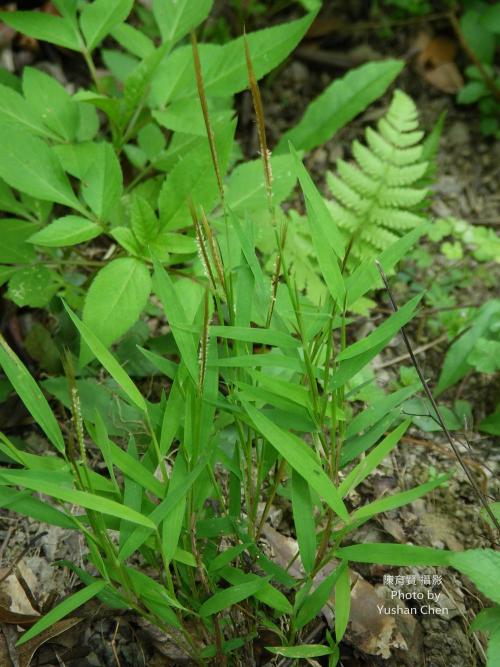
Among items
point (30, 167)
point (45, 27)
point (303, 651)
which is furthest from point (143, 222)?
point (303, 651)

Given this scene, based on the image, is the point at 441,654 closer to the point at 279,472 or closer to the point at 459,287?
the point at 279,472

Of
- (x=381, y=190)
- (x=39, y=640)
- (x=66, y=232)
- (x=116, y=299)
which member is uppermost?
(x=381, y=190)

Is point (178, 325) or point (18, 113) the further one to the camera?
point (18, 113)

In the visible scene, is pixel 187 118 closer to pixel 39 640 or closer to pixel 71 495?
pixel 71 495

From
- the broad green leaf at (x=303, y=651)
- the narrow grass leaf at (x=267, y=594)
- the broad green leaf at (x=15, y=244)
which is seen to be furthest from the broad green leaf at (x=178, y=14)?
the broad green leaf at (x=303, y=651)

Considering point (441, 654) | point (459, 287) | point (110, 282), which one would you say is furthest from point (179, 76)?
point (441, 654)

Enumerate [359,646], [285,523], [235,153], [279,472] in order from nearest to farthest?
[279,472], [359,646], [285,523], [235,153]

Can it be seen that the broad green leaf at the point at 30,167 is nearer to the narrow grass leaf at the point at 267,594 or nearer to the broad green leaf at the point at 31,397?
the broad green leaf at the point at 31,397

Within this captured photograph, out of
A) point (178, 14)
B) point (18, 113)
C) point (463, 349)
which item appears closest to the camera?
point (18, 113)
